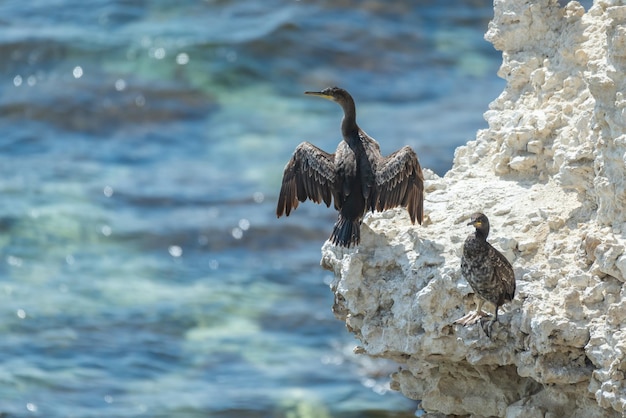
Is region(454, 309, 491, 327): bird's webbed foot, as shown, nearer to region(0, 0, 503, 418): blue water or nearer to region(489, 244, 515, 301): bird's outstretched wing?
region(489, 244, 515, 301): bird's outstretched wing

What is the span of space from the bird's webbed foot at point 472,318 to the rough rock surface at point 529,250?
0.11 ft

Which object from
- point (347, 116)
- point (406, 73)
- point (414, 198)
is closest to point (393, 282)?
point (414, 198)

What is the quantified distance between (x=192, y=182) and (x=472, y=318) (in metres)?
12.1

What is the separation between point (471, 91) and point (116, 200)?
6.38 meters

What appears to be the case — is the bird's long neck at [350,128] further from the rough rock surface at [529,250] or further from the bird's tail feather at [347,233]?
the bird's tail feather at [347,233]

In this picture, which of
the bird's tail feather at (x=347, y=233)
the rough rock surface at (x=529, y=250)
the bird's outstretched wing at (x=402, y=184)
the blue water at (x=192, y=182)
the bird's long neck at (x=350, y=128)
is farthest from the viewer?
the blue water at (x=192, y=182)

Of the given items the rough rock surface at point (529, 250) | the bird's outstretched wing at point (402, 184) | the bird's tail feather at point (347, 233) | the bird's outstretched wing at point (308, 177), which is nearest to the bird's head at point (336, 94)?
the bird's outstretched wing at point (308, 177)

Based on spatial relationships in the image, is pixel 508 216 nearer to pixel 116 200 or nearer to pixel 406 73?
pixel 116 200

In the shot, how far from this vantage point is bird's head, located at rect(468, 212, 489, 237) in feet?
19.0

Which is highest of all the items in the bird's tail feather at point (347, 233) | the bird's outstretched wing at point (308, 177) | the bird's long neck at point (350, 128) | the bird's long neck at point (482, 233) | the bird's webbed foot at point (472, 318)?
the bird's long neck at point (350, 128)

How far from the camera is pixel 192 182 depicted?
17.7m

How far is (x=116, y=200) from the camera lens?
56.1 ft

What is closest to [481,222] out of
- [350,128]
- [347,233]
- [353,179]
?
[347,233]

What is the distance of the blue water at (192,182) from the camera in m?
13.0
